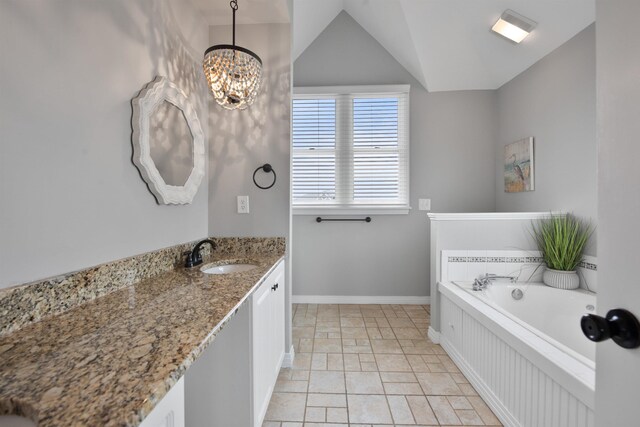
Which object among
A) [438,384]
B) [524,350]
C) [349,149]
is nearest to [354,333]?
[438,384]

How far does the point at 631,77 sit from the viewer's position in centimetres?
54

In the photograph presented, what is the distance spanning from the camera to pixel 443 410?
1604 millimetres

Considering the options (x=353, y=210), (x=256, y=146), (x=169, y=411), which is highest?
(x=256, y=146)

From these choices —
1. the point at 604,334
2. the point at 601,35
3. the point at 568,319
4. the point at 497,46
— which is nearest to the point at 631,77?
the point at 601,35

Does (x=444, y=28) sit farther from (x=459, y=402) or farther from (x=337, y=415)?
(x=337, y=415)

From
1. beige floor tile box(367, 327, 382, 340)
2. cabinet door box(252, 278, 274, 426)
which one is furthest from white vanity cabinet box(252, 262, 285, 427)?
beige floor tile box(367, 327, 382, 340)

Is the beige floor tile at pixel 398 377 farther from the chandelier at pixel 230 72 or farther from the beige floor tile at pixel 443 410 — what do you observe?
the chandelier at pixel 230 72

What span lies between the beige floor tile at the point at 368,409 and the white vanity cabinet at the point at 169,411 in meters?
1.20

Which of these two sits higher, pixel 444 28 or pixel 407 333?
pixel 444 28

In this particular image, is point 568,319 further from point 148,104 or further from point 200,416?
point 148,104

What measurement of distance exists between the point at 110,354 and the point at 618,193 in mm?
1114

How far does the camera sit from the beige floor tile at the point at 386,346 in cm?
223

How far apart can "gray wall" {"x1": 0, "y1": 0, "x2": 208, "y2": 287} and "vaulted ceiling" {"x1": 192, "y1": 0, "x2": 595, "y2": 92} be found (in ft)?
2.98

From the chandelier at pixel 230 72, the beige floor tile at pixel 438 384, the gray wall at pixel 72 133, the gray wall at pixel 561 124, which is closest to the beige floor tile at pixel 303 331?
the beige floor tile at pixel 438 384
